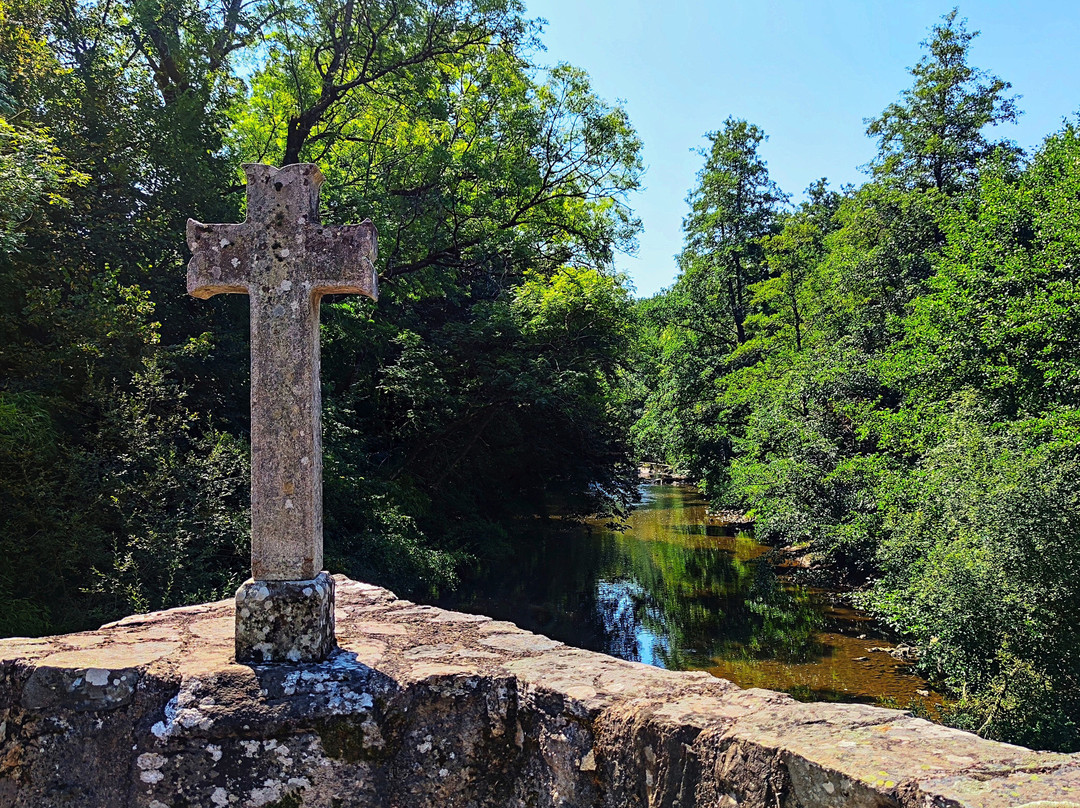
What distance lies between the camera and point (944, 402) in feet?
42.3

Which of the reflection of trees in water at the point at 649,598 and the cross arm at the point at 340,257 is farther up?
the cross arm at the point at 340,257

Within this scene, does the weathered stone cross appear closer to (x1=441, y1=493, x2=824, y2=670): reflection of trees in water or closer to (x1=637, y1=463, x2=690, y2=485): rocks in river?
(x1=441, y1=493, x2=824, y2=670): reflection of trees in water

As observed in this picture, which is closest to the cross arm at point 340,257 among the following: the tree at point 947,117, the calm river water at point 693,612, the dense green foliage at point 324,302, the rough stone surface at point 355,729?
the rough stone surface at point 355,729

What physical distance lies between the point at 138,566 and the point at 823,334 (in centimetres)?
1766

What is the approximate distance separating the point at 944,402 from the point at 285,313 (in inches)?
497

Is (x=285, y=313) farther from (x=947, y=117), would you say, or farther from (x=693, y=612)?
(x=947, y=117)

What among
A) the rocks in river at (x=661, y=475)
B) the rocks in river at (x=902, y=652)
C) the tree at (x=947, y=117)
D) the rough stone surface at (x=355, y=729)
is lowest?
the rocks in river at (x=902, y=652)

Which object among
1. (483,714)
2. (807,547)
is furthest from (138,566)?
(807,547)

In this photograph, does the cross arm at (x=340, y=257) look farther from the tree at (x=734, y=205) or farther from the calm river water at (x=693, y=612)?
the tree at (x=734, y=205)

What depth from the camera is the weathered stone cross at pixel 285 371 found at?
2975 mm

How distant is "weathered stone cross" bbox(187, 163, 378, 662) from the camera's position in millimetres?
2975

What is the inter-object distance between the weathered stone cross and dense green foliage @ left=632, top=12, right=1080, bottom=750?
856 centimetres

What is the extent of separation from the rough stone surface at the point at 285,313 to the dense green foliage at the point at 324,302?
16.5 feet

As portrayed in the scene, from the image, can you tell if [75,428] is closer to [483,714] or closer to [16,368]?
[16,368]
